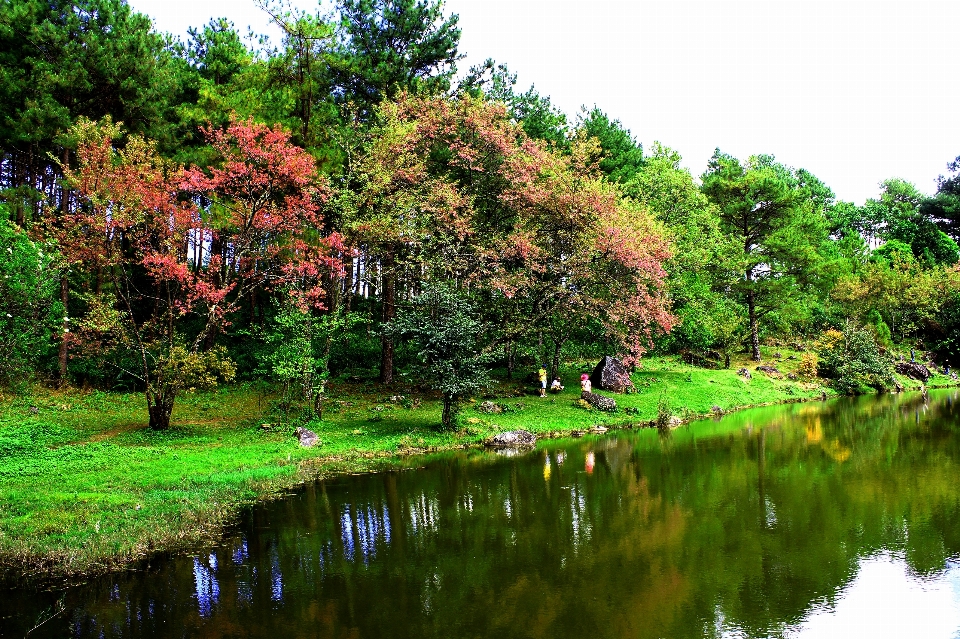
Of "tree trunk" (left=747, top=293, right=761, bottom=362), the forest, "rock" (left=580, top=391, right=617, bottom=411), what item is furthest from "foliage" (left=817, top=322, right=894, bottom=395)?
"rock" (left=580, top=391, right=617, bottom=411)

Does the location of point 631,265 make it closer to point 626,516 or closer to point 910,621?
point 626,516

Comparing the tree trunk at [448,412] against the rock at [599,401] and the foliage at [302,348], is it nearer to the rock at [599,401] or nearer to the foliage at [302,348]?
the foliage at [302,348]

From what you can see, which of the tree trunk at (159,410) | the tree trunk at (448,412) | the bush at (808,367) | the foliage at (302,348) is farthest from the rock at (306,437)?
the bush at (808,367)

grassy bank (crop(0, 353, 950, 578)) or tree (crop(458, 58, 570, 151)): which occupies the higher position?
tree (crop(458, 58, 570, 151))

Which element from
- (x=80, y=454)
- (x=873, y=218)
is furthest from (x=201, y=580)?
(x=873, y=218)

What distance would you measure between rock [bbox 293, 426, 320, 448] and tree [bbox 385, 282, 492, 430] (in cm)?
419

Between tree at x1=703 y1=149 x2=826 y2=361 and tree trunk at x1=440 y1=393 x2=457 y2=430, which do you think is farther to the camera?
tree at x1=703 y1=149 x2=826 y2=361

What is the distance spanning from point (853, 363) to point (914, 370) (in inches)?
336

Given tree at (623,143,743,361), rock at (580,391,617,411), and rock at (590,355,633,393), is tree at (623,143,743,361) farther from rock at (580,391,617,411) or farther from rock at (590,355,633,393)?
rock at (580,391,617,411)

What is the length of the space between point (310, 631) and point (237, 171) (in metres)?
16.8

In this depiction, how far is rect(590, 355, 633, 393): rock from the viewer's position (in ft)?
104

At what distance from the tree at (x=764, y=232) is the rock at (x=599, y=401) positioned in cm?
1985

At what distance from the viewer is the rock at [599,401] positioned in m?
28.3

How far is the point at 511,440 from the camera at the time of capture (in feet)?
72.0
